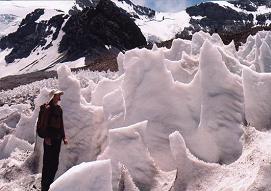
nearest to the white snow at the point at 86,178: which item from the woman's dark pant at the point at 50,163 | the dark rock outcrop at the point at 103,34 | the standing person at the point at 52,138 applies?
the standing person at the point at 52,138

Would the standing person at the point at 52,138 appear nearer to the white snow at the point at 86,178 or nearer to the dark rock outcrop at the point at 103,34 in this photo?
the white snow at the point at 86,178

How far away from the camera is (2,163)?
10.3 m

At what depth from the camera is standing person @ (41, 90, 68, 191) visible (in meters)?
8.48

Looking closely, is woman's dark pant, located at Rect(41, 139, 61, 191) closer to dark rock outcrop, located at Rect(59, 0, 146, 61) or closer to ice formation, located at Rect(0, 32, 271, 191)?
ice formation, located at Rect(0, 32, 271, 191)

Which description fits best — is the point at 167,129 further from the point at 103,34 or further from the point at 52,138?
the point at 103,34

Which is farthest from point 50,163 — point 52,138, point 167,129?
point 167,129

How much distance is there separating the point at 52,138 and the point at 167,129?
6.17 feet

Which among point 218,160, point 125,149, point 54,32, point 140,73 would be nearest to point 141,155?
point 125,149

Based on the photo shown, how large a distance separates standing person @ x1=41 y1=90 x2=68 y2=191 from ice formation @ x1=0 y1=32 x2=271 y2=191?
0.76m

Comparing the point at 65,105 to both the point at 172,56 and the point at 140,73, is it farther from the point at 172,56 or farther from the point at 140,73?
the point at 172,56

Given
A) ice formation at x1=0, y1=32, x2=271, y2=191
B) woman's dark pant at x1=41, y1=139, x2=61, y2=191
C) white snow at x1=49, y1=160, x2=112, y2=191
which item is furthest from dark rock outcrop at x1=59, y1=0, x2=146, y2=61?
white snow at x1=49, y1=160, x2=112, y2=191

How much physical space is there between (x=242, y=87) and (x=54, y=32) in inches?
Answer: 6725

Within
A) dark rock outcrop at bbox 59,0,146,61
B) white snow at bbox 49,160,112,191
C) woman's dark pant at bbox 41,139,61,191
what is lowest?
dark rock outcrop at bbox 59,0,146,61

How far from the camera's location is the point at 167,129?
8844 millimetres
